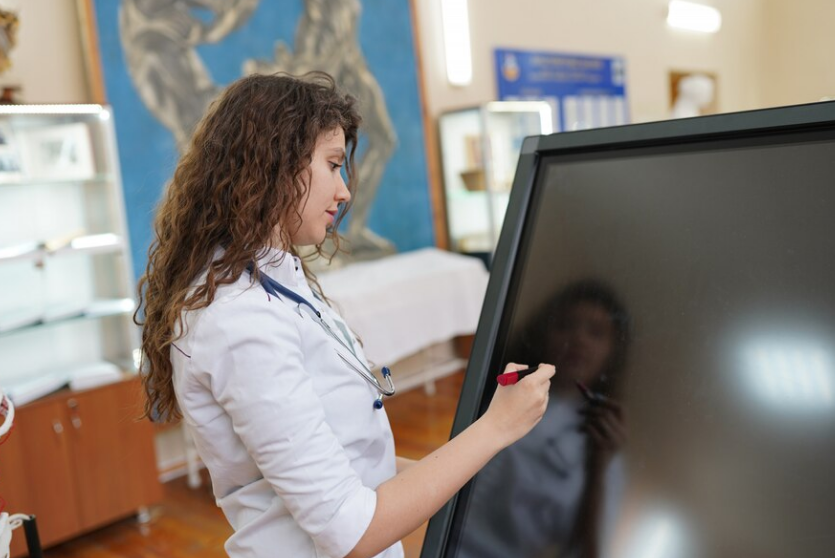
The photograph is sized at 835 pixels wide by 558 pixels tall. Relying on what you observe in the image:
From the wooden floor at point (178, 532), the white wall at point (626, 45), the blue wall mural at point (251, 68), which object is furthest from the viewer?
the blue wall mural at point (251, 68)

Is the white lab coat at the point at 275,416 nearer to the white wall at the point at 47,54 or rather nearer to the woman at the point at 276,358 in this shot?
the woman at the point at 276,358

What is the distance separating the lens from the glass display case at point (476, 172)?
469 cm

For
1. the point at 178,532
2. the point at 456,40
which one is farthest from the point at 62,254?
the point at 456,40

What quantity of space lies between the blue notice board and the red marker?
4733 millimetres

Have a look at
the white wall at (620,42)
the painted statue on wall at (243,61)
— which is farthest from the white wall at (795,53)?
the painted statue on wall at (243,61)

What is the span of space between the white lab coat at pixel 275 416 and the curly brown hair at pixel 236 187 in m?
0.03

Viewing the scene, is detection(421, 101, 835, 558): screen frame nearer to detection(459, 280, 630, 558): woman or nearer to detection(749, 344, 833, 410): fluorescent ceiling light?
detection(459, 280, 630, 558): woman

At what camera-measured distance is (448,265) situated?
427cm

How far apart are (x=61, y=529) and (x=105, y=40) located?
206 centimetres

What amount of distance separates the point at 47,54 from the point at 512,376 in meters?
2.99

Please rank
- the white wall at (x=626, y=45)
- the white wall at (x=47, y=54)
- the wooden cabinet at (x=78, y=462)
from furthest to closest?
the white wall at (x=626, y=45) < the white wall at (x=47, y=54) < the wooden cabinet at (x=78, y=462)

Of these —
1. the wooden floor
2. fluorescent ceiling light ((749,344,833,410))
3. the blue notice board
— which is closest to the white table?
the wooden floor

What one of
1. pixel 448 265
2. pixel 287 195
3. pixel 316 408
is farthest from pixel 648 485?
pixel 448 265

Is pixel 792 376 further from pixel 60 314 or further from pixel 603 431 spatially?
pixel 60 314
